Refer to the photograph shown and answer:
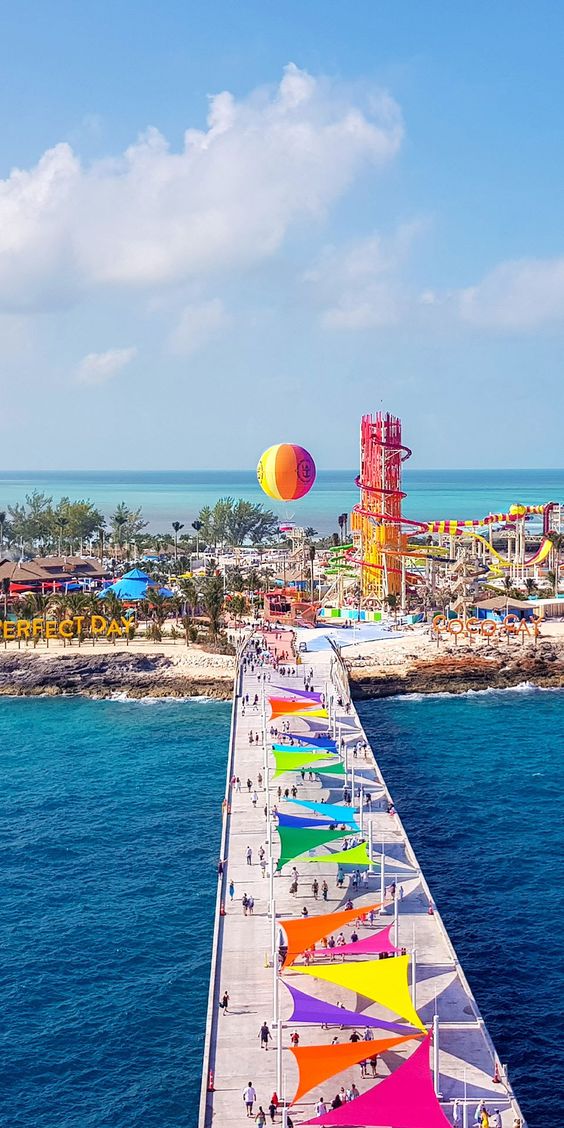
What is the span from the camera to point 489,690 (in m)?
75.6

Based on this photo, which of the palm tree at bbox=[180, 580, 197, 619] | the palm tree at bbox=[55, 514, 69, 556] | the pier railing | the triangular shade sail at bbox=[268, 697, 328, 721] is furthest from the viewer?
the palm tree at bbox=[55, 514, 69, 556]

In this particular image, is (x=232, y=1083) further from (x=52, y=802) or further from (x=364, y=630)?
(x=364, y=630)

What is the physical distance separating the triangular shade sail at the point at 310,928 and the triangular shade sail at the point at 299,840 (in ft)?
13.5

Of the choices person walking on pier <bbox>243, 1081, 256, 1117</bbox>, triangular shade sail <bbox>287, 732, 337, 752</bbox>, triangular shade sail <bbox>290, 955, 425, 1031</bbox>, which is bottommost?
person walking on pier <bbox>243, 1081, 256, 1117</bbox>

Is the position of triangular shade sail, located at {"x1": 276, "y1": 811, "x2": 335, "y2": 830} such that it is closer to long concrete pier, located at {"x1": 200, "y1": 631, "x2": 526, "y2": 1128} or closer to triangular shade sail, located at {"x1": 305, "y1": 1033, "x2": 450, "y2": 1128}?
long concrete pier, located at {"x1": 200, "y1": 631, "x2": 526, "y2": 1128}

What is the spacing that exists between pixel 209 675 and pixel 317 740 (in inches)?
1154

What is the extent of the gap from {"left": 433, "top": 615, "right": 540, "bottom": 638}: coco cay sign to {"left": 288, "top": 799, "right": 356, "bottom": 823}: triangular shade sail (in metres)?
45.8

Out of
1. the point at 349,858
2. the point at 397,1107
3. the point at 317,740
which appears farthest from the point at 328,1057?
the point at 317,740

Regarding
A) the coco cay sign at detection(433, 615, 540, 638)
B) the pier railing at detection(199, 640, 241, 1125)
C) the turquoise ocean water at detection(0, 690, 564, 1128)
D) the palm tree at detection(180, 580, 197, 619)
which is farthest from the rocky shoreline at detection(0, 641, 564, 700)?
the pier railing at detection(199, 640, 241, 1125)

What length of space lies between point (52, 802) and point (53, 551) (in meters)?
104

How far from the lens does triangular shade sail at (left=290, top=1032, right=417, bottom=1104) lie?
23.3 m

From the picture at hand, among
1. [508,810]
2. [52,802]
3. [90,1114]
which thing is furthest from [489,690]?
[90,1114]

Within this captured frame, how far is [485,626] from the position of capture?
8744cm

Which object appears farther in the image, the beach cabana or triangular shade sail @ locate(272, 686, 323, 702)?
the beach cabana
